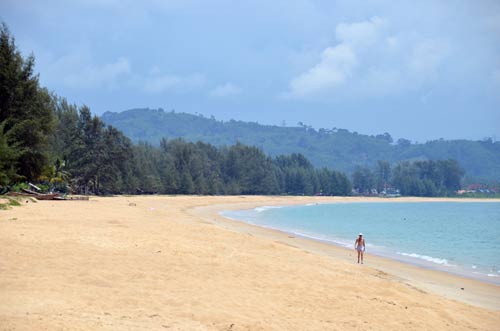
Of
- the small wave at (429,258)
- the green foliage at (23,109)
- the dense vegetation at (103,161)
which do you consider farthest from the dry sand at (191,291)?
the green foliage at (23,109)

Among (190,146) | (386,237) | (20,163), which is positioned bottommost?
(386,237)

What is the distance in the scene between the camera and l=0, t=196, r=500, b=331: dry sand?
8.58 meters

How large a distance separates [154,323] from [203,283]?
11.5 feet

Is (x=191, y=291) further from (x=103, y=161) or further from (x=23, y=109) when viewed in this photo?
(x=103, y=161)

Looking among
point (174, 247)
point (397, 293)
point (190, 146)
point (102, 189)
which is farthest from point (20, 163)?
point (190, 146)

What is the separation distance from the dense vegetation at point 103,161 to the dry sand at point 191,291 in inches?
627

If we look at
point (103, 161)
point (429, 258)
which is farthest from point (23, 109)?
point (103, 161)

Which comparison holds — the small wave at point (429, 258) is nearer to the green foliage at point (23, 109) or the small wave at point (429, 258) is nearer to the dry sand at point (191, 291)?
the dry sand at point (191, 291)

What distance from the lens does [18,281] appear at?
9.86 metres

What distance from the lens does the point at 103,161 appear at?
70.1 m

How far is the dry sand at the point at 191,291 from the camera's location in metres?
8.58

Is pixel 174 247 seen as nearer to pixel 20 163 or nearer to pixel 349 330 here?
pixel 349 330

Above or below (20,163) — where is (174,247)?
below

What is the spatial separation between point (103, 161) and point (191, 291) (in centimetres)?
6236
